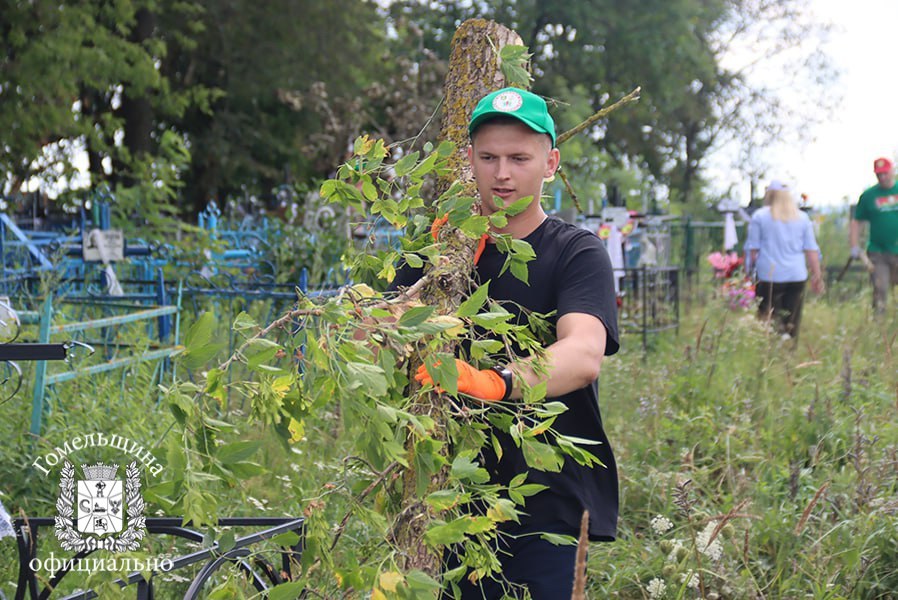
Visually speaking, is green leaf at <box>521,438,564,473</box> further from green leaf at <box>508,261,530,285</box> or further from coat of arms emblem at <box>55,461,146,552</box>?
coat of arms emblem at <box>55,461,146,552</box>

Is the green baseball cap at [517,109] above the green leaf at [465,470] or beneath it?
above

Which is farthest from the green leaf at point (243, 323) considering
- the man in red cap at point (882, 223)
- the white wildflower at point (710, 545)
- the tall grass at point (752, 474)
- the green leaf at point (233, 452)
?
the man in red cap at point (882, 223)

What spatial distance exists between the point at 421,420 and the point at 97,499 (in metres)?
1.24

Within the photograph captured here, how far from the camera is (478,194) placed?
2.38 meters

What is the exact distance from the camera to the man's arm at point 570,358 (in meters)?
1.96

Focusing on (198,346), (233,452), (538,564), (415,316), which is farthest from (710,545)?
(198,346)

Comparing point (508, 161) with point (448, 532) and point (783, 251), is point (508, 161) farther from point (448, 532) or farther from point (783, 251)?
point (783, 251)

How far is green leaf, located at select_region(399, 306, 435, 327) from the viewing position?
1627 millimetres

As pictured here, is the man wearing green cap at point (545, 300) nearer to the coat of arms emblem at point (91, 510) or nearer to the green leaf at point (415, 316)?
the green leaf at point (415, 316)

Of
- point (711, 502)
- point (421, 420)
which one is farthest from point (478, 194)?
point (711, 502)

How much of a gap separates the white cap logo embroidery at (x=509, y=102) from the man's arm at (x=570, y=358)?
49 centimetres

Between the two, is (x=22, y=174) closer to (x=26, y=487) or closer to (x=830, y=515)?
(x=26, y=487)

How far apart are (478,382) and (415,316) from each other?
33 centimetres

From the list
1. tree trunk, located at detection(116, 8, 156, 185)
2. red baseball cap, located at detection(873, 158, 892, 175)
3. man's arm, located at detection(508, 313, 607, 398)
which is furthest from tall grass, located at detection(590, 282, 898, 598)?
tree trunk, located at detection(116, 8, 156, 185)
